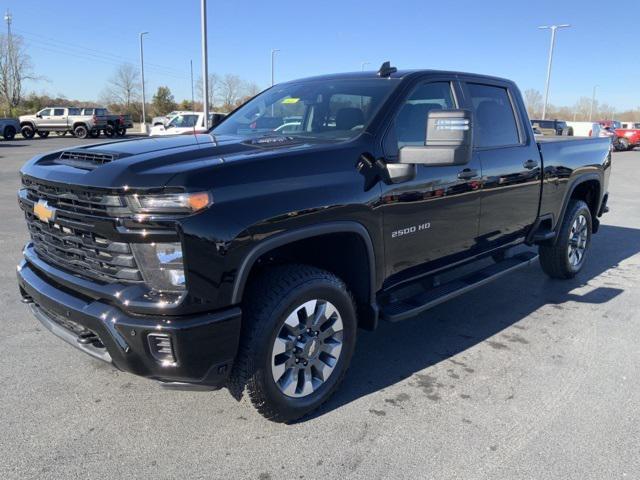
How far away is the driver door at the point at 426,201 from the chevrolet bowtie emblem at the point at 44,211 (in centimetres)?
185

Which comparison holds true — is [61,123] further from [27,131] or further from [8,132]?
[8,132]

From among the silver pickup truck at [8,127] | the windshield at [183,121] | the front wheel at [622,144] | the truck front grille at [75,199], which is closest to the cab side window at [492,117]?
the truck front grille at [75,199]

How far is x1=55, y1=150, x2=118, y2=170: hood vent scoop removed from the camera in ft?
9.15

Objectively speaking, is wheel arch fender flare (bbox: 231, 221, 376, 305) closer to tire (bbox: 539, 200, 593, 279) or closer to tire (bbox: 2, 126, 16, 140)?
tire (bbox: 539, 200, 593, 279)

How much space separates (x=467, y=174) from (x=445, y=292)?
0.87m

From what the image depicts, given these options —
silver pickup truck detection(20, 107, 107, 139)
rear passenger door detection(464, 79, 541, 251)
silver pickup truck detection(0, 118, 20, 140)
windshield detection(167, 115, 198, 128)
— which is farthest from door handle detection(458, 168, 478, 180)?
silver pickup truck detection(20, 107, 107, 139)

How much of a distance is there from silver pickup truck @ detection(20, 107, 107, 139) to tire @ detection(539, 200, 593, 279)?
32.7 m

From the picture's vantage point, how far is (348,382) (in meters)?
3.46

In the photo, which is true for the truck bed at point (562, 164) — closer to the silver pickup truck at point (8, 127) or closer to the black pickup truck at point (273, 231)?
the black pickup truck at point (273, 231)

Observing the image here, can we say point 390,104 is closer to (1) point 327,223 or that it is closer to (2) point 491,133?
(1) point 327,223

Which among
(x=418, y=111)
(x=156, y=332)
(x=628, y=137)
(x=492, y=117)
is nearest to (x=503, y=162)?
(x=492, y=117)

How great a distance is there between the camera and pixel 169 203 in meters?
2.42

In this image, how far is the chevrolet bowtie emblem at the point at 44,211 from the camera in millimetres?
2834

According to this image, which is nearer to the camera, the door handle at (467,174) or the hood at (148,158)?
the hood at (148,158)
